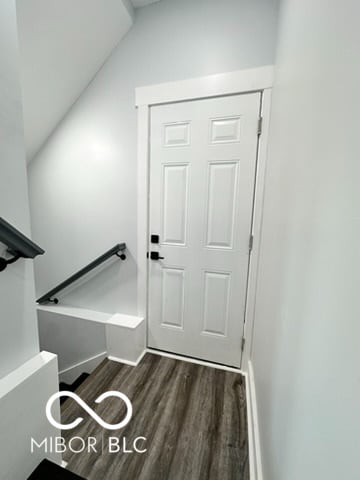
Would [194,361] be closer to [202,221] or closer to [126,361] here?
[126,361]

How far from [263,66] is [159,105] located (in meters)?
0.76

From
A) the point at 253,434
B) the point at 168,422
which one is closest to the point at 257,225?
the point at 253,434

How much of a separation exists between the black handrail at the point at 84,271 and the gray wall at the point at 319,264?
1.36 m

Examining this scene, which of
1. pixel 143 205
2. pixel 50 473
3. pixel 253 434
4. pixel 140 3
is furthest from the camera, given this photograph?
pixel 143 205

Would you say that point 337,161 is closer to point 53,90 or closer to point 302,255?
point 302,255

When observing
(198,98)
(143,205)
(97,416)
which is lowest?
(97,416)

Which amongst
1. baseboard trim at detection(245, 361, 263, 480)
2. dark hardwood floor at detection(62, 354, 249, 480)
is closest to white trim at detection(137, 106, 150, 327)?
dark hardwood floor at detection(62, 354, 249, 480)

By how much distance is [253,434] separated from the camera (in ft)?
3.92

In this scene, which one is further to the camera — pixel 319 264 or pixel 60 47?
pixel 60 47

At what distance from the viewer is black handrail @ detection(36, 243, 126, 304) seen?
1.89 m

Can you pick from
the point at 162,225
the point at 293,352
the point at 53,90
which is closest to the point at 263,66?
the point at 162,225

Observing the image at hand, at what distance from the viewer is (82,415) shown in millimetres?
1375

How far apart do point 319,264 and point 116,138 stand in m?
1.80

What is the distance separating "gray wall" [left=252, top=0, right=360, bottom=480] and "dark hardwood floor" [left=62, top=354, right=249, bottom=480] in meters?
0.40
